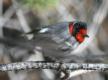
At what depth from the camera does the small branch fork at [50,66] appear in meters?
1.11

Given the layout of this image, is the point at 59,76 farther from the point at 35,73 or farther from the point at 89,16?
the point at 89,16

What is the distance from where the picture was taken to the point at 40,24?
1.14 metres

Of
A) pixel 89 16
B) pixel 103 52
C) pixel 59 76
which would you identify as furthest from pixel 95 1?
pixel 59 76

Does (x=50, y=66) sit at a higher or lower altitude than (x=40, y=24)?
lower

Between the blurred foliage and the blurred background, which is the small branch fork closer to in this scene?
the blurred background

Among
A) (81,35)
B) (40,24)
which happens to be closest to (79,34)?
(81,35)

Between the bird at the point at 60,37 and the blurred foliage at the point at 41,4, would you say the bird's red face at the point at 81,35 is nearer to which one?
the bird at the point at 60,37

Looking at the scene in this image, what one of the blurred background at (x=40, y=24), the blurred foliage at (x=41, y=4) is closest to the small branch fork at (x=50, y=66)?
the blurred background at (x=40, y=24)

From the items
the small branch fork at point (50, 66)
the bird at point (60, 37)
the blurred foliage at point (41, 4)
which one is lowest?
the small branch fork at point (50, 66)

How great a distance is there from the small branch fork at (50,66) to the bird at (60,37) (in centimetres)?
4

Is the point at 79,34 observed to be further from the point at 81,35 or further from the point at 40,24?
the point at 40,24

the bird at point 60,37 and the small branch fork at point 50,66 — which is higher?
the bird at point 60,37

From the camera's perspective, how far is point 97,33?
1175mm

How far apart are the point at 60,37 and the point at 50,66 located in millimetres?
95
